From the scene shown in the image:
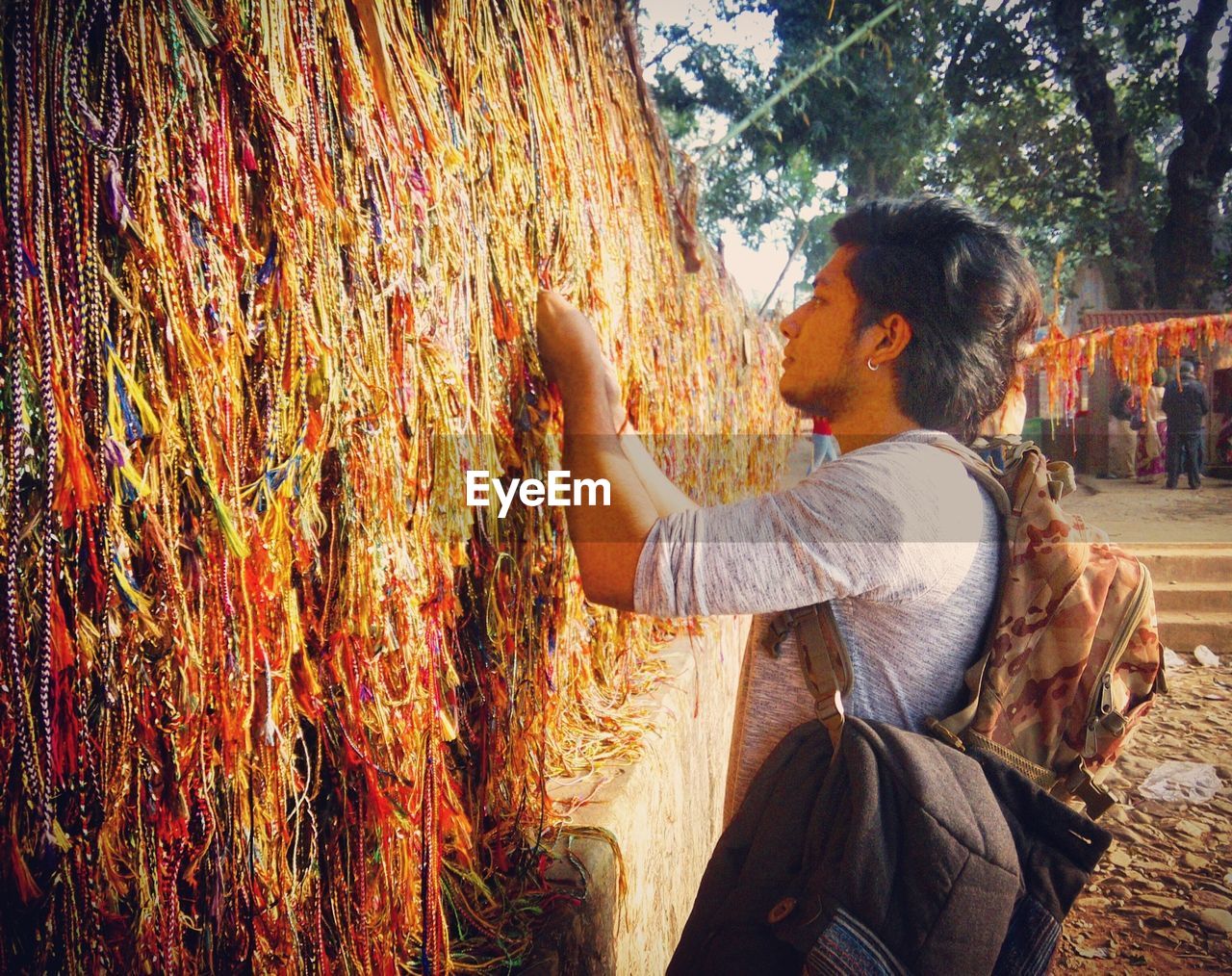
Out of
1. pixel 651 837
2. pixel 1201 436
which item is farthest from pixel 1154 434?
pixel 651 837

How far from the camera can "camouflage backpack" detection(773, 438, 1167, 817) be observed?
100cm

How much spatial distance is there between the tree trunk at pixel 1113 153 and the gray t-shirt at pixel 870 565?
14.4 meters

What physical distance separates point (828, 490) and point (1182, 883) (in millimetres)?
3412

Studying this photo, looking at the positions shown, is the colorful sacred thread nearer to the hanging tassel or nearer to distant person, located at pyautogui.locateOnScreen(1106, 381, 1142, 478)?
distant person, located at pyautogui.locateOnScreen(1106, 381, 1142, 478)

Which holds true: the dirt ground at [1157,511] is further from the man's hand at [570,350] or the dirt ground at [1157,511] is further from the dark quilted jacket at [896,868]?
the man's hand at [570,350]

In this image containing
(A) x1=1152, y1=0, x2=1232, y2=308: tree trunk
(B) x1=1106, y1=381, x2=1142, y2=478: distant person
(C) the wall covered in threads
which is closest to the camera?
(C) the wall covered in threads

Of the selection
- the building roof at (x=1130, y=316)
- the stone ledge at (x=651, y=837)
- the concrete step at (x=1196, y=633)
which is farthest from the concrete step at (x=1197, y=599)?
the building roof at (x=1130, y=316)

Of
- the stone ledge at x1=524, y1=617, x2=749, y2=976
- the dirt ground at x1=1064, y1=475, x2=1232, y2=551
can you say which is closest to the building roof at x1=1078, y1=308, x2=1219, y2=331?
the dirt ground at x1=1064, y1=475, x2=1232, y2=551

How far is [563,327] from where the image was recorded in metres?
1.34

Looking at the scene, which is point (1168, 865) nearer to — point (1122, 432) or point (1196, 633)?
point (1196, 633)

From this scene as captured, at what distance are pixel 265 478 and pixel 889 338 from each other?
0.95 m

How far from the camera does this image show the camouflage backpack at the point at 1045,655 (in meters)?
1.00

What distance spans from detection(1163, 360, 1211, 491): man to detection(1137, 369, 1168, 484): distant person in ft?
5.43

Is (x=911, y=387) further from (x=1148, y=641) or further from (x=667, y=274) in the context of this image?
(x=667, y=274)
